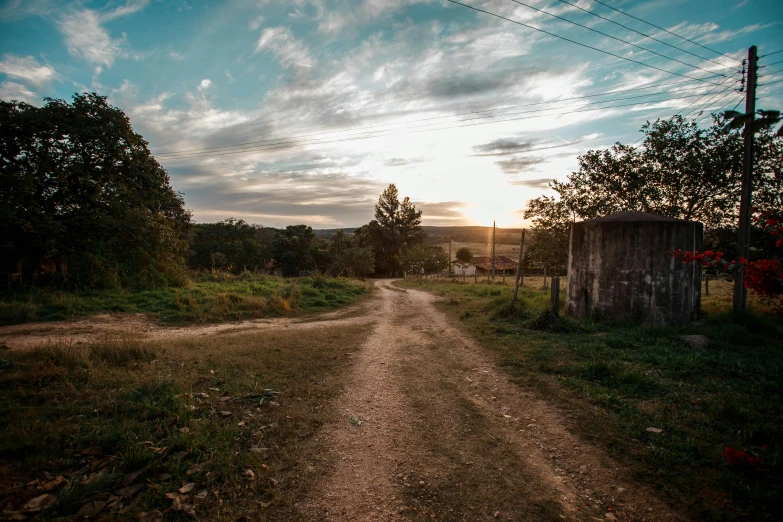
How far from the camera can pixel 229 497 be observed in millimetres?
3410

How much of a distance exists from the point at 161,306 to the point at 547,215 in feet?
54.7

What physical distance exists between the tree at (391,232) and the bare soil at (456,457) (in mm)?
45236

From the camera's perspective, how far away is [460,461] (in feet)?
13.2

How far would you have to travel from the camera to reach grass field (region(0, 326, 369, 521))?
3.19 meters

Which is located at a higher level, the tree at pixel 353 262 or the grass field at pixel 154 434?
the tree at pixel 353 262

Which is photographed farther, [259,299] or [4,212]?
[259,299]

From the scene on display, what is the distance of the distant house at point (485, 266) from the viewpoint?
188 feet

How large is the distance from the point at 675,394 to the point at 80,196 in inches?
780

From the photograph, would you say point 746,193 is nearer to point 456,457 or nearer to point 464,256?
point 456,457

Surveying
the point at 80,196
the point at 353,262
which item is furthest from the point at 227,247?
the point at 80,196

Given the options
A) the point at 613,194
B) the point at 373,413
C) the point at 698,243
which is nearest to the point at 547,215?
the point at 613,194

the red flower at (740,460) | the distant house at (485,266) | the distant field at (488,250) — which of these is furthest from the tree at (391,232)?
the red flower at (740,460)

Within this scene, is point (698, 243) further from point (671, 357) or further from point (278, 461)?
point (278, 461)

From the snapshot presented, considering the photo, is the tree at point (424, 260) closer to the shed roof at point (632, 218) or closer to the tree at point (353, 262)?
the tree at point (353, 262)
